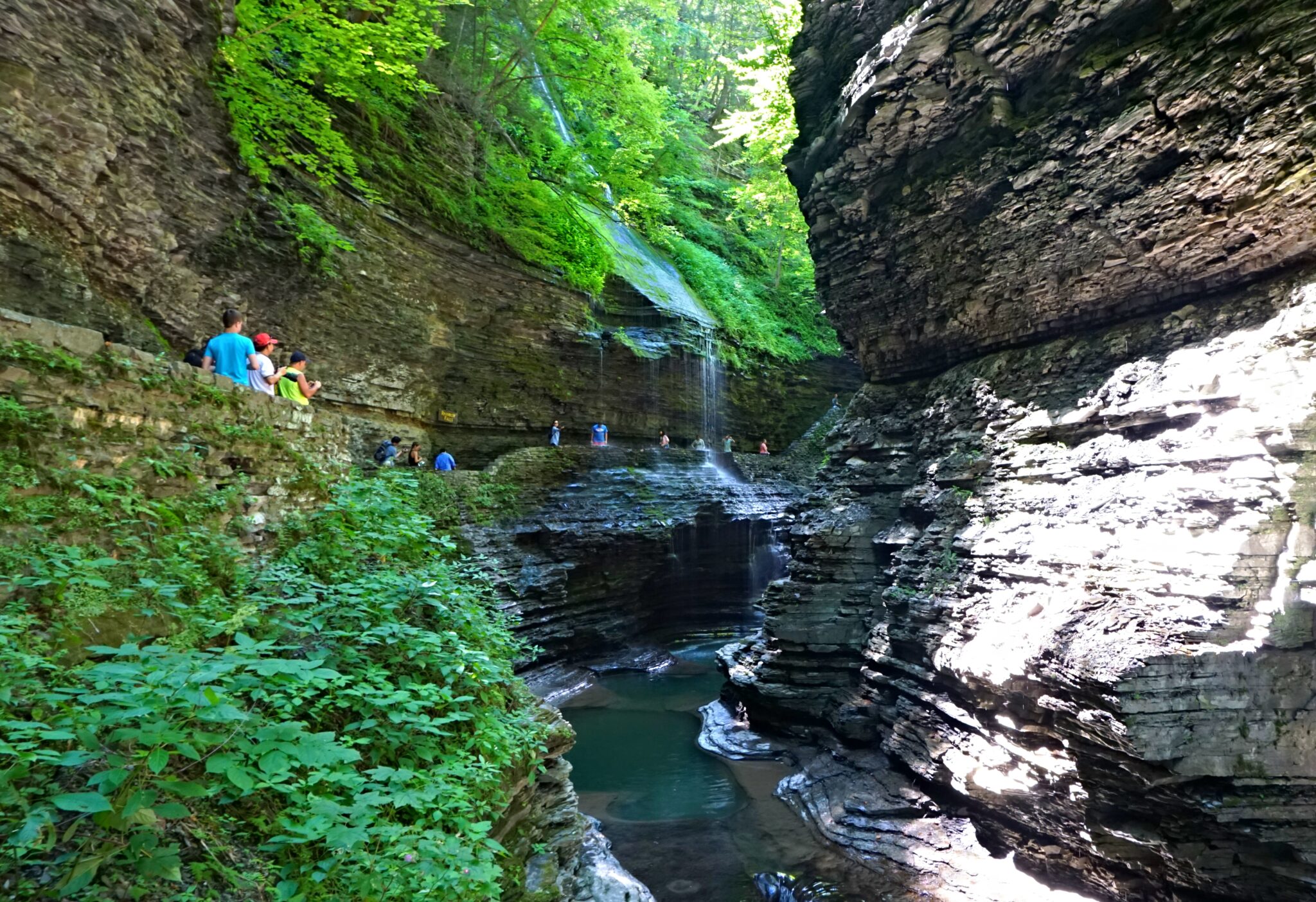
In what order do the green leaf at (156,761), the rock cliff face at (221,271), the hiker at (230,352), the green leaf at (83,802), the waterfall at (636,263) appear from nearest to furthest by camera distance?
1. the green leaf at (83,802)
2. the green leaf at (156,761)
3. the hiker at (230,352)
4. the rock cliff face at (221,271)
5. the waterfall at (636,263)

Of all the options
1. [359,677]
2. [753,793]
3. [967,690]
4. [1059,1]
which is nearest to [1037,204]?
[1059,1]

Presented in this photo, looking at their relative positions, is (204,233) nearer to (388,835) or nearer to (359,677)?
(359,677)

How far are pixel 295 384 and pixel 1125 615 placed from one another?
395 inches

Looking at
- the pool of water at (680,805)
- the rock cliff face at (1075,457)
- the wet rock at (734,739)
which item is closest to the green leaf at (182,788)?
the pool of water at (680,805)

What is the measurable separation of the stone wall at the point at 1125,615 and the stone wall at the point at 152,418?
26.4 ft

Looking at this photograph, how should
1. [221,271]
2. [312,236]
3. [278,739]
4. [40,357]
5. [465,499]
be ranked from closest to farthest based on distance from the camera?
[278,739]
[40,357]
[221,271]
[312,236]
[465,499]

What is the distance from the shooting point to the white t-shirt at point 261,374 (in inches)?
262

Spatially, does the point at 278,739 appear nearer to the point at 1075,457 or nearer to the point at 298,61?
the point at 1075,457

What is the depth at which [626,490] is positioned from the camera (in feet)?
56.0

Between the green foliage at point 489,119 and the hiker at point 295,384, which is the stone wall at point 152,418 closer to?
the hiker at point 295,384

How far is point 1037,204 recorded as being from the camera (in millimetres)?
9664

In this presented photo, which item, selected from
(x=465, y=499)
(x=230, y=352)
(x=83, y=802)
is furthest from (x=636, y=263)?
(x=83, y=802)

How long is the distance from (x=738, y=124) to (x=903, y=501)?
462 inches

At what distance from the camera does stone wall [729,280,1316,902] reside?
6.00m
